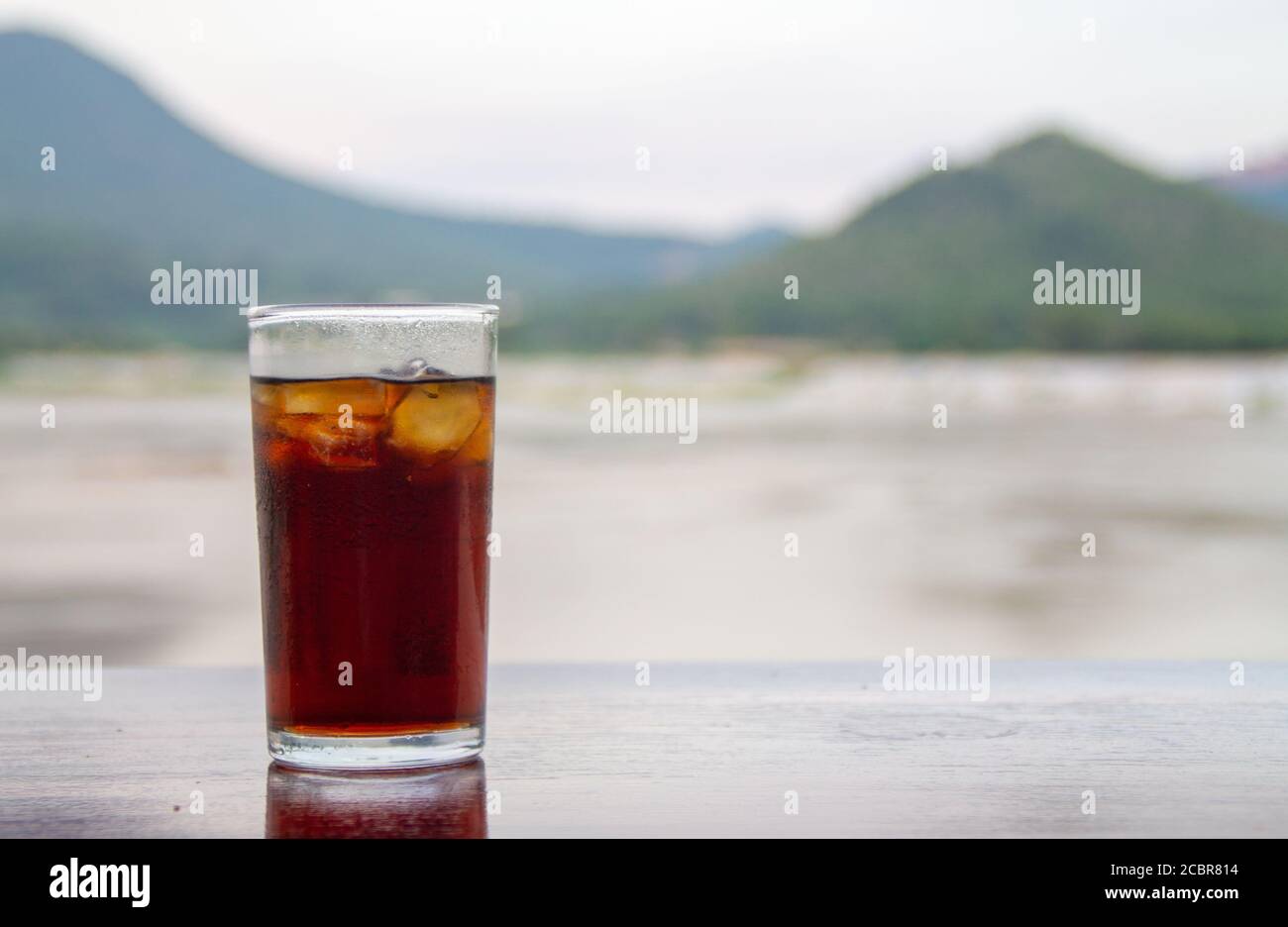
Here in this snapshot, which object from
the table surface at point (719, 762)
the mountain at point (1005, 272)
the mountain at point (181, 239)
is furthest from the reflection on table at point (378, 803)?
the mountain at point (1005, 272)

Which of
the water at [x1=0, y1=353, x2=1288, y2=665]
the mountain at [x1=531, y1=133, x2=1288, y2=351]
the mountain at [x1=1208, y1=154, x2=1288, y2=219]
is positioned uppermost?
the mountain at [x1=1208, y1=154, x2=1288, y2=219]

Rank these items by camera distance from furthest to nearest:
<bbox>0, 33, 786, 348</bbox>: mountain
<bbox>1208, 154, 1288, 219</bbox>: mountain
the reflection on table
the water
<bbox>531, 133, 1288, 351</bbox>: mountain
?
<bbox>1208, 154, 1288, 219</bbox>: mountain < <bbox>531, 133, 1288, 351</bbox>: mountain < <bbox>0, 33, 786, 348</bbox>: mountain < the water < the reflection on table

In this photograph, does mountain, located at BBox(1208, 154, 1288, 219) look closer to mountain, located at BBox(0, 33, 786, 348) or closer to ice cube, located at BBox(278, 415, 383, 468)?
mountain, located at BBox(0, 33, 786, 348)

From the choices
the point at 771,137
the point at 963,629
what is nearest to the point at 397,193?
the point at 771,137

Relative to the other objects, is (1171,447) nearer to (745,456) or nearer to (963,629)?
(745,456)

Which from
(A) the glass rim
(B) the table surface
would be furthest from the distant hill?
(A) the glass rim
